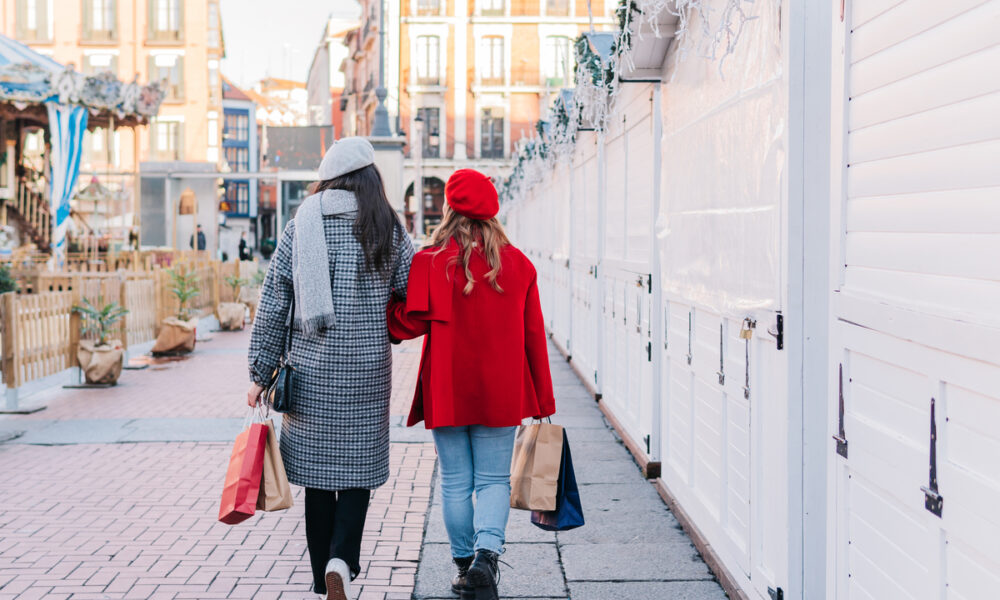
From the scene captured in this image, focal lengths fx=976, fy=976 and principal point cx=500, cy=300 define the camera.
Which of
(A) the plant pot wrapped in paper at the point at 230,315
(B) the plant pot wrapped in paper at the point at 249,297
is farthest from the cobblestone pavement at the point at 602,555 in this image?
(B) the plant pot wrapped in paper at the point at 249,297

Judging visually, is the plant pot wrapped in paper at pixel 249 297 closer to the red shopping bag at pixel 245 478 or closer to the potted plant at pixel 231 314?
the potted plant at pixel 231 314

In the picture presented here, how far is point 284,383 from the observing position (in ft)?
12.8

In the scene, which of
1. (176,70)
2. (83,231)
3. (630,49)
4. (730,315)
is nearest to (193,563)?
(730,315)

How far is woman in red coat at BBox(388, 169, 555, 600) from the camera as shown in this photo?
12.8 ft

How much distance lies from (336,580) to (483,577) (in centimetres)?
58

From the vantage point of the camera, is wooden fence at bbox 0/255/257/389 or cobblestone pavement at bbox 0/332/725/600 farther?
wooden fence at bbox 0/255/257/389

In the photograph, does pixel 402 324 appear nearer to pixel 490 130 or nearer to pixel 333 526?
pixel 333 526

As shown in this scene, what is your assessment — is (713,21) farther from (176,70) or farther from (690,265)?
(176,70)

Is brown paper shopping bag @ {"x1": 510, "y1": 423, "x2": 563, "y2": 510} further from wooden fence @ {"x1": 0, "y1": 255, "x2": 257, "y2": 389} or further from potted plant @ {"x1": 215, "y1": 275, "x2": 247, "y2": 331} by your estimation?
potted plant @ {"x1": 215, "y1": 275, "x2": 247, "y2": 331}

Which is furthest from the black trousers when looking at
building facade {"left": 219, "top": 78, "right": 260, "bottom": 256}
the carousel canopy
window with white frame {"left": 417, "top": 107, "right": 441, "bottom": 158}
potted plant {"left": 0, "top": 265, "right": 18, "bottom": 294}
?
window with white frame {"left": 417, "top": 107, "right": 441, "bottom": 158}

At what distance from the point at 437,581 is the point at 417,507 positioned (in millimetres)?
1306

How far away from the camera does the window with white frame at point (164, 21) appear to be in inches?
1532

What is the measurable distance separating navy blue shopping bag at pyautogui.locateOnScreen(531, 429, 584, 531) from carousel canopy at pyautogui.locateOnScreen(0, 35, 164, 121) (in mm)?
17854

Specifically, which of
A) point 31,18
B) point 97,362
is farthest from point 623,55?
point 31,18
